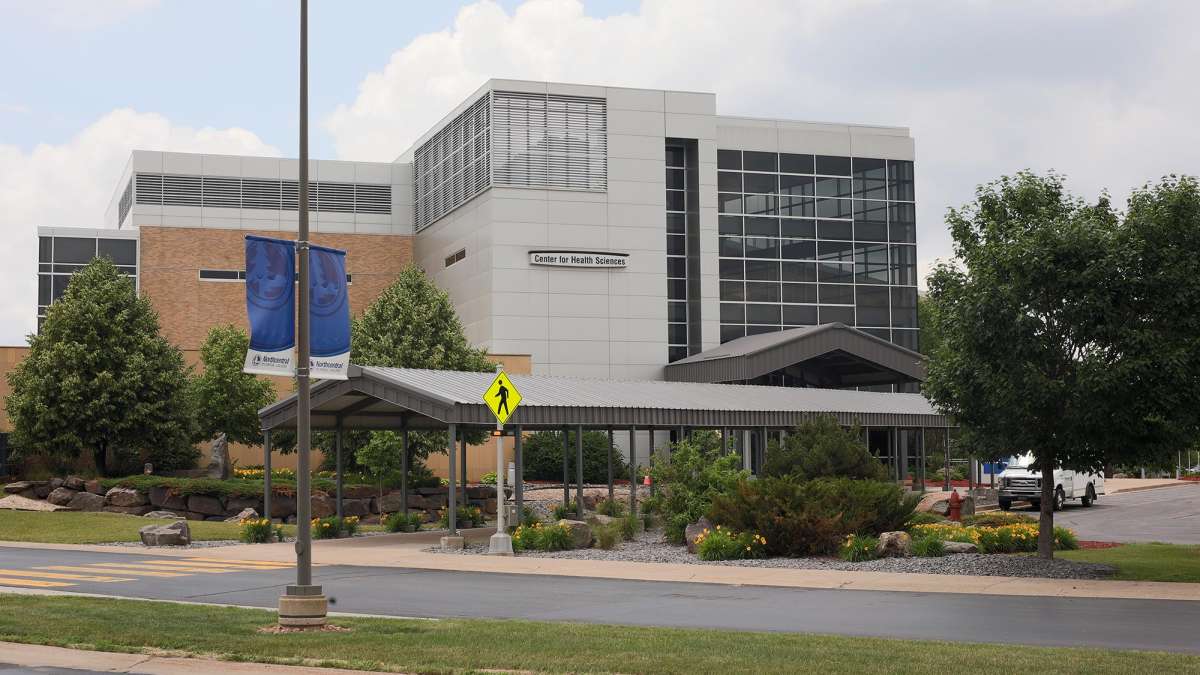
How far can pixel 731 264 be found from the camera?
6347cm

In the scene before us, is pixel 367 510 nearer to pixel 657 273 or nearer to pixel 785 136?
pixel 657 273

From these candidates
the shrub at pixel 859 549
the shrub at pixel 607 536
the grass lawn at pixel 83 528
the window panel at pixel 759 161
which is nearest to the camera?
the shrub at pixel 859 549

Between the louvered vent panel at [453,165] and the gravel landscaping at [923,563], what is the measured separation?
37.1 metres

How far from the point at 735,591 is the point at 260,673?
9070mm

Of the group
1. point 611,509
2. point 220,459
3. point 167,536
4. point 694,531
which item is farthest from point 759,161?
point 167,536

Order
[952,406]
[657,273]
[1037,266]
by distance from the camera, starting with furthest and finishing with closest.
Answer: [657,273] → [952,406] → [1037,266]

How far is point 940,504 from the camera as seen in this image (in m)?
37.3

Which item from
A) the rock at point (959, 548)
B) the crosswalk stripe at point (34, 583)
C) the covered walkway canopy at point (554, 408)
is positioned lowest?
the crosswalk stripe at point (34, 583)

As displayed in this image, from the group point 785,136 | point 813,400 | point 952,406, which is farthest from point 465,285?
point 952,406

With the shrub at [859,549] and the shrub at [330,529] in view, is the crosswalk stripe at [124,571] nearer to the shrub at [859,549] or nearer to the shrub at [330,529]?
the shrub at [330,529]

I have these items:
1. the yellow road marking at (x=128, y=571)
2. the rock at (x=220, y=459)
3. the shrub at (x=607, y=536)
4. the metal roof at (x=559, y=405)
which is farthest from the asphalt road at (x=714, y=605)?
the rock at (x=220, y=459)

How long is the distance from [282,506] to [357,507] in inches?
93.9

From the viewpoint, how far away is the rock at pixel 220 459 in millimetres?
47750

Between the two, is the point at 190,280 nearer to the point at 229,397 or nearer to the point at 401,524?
the point at 229,397
